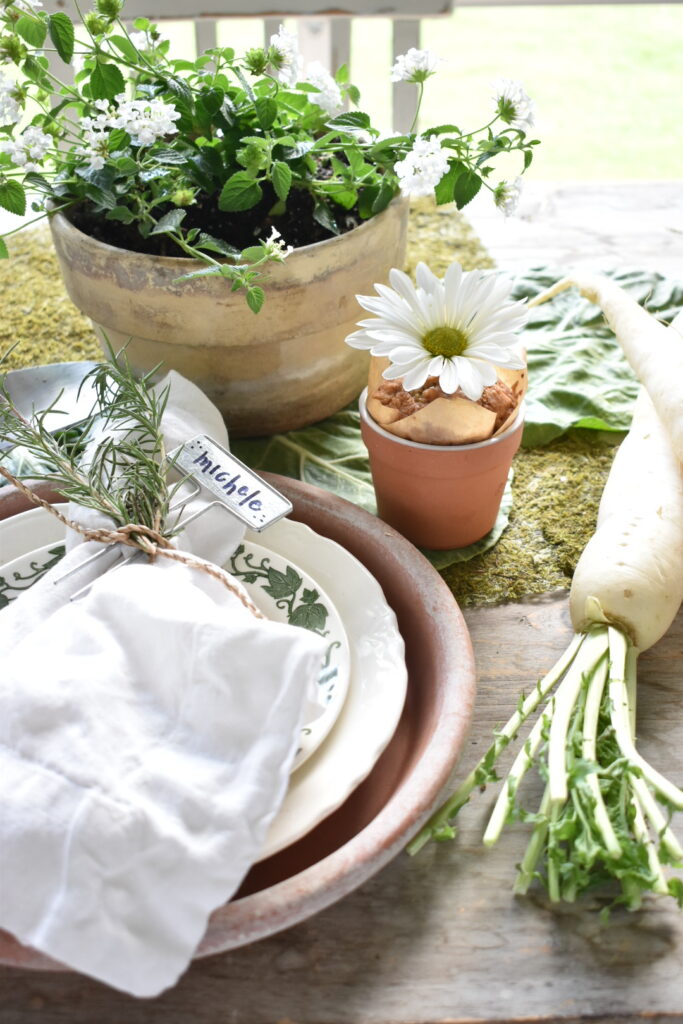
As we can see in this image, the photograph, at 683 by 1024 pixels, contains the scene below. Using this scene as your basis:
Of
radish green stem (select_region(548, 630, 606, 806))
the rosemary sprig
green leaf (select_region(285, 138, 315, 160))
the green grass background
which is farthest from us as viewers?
the green grass background

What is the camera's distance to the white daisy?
65 centimetres

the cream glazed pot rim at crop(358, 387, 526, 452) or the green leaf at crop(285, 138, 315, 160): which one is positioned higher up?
the green leaf at crop(285, 138, 315, 160)

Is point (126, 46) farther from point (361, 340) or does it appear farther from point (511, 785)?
point (511, 785)

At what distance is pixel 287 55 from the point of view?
731mm

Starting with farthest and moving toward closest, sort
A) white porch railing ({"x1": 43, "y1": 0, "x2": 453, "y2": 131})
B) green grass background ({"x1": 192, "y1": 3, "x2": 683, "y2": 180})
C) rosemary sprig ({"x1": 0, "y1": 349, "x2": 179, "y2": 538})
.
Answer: green grass background ({"x1": 192, "y1": 3, "x2": 683, "y2": 180}) < white porch railing ({"x1": 43, "y1": 0, "x2": 453, "y2": 131}) < rosemary sprig ({"x1": 0, "y1": 349, "x2": 179, "y2": 538})

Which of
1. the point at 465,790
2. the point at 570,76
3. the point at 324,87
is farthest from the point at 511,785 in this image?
the point at 570,76

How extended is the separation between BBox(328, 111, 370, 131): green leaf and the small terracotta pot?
0.22 m

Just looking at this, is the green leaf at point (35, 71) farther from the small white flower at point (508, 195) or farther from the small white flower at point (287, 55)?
the small white flower at point (508, 195)

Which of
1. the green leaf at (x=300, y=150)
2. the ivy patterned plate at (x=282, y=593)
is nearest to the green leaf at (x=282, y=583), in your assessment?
the ivy patterned plate at (x=282, y=593)

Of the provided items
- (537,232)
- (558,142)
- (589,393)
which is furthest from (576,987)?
(558,142)

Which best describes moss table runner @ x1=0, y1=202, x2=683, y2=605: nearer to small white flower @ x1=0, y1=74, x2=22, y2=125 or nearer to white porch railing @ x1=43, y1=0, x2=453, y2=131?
small white flower @ x1=0, y1=74, x2=22, y2=125

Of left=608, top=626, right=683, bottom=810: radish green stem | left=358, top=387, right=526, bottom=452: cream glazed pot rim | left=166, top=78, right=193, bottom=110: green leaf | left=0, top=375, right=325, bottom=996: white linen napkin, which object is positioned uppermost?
left=166, top=78, right=193, bottom=110: green leaf

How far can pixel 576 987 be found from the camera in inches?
19.6

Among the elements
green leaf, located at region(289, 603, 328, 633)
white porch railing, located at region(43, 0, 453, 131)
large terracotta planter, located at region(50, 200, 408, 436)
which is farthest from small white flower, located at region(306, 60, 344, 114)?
white porch railing, located at region(43, 0, 453, 131)
